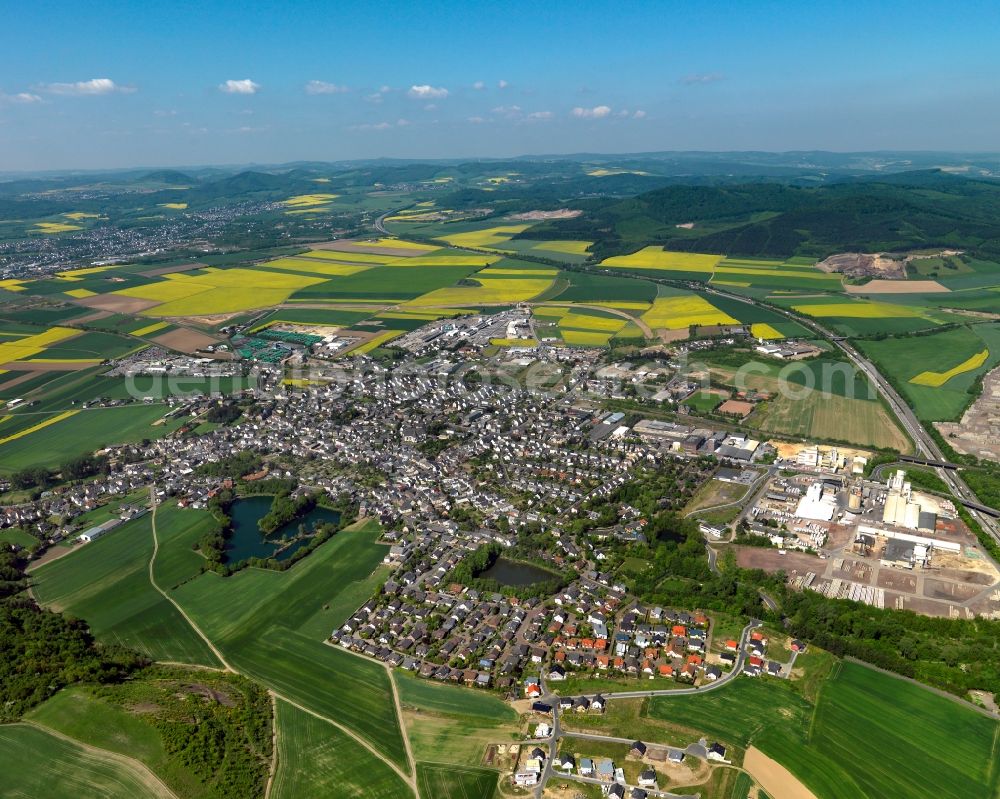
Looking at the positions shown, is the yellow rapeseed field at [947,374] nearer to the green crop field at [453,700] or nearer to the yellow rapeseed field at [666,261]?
the yellow rapeseed field at [666,261]

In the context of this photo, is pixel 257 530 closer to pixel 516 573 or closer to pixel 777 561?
pixel 516 573

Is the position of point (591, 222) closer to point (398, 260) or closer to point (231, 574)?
point (398, 260)

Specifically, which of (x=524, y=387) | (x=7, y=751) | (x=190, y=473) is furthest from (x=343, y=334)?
(x=7, y=751)

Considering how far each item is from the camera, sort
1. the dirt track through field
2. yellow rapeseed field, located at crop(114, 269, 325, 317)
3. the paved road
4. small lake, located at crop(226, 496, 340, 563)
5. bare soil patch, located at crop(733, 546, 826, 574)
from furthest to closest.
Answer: yellow rapeseed field, located at crop(114, 269, 325, 317) → the paved road → small lake, located at crop(226, 496, 340, 563) → bare soil patch, located at crop(733, 546, 826, 574) → the dirt track through field

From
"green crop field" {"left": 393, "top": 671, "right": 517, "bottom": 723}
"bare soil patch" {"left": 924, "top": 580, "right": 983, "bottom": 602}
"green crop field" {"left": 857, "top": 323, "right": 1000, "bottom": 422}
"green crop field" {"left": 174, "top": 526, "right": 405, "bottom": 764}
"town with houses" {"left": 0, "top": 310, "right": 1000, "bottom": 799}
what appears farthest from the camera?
"green crop field" {"left": 857, "top": 323, "right": 1000, "bottom": 422}

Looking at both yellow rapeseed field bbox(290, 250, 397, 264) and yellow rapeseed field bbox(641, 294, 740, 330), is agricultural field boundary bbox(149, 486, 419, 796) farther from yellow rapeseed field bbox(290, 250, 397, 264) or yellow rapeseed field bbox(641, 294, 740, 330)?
yellow rapeseed field bbox(290, 250, 397, 264)

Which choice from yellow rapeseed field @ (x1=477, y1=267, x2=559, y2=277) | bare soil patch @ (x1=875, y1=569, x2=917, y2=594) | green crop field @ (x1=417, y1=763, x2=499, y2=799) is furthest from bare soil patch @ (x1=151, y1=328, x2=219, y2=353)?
bare soil patch @ (x1=875, y1=569, x2=917, y2=594)
